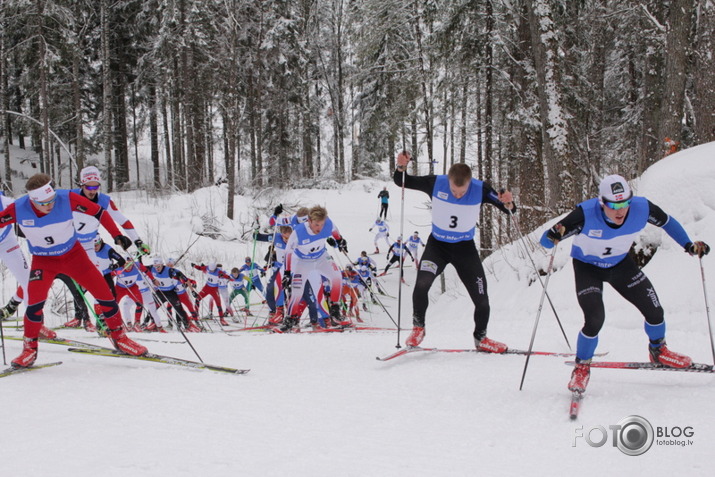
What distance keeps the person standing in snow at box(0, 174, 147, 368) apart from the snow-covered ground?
561mm

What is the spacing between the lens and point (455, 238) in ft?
17.3

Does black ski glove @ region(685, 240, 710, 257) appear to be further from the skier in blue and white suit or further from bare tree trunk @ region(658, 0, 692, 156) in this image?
bare tree trunk @ region(658, 0, 692, 156)

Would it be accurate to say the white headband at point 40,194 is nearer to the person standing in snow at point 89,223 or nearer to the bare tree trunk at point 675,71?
the person standing in snow at point 89,223

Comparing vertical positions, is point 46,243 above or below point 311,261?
above

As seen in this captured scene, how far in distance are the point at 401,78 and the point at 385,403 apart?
15.8 metres

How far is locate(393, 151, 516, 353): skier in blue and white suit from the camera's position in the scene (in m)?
5.14

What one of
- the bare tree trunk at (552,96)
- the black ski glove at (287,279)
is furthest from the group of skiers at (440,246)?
the bare tree trunk at (552,96)

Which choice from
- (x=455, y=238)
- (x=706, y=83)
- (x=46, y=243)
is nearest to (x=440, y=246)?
(x=455, y=238)

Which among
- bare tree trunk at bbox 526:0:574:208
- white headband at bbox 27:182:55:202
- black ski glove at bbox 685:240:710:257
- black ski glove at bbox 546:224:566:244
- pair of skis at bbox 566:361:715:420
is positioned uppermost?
bare tree trunk at bbox 526:0:574:208

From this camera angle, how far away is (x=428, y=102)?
17750 mm

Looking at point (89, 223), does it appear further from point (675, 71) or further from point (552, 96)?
point (675, 71)

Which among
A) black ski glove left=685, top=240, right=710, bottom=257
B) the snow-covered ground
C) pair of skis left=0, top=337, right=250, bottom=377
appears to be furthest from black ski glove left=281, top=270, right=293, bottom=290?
black ski glove left=685, top=240, right=710, bottom=257

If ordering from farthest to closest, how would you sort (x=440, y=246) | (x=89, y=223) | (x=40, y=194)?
(x=89, y=223) < (x=440, y=246) < (x=40, y=194)

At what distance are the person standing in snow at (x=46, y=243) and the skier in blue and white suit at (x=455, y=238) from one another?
2.91 meters
